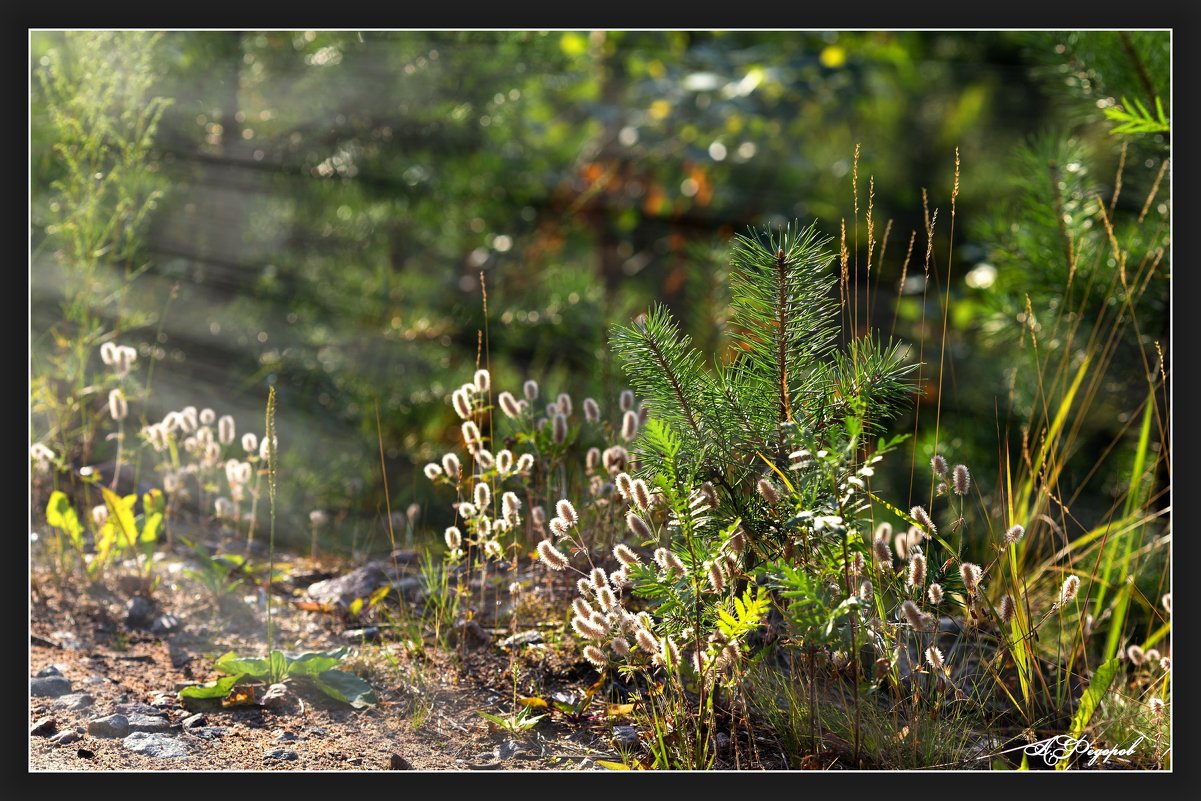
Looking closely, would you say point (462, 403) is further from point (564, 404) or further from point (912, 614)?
point (912, 614)

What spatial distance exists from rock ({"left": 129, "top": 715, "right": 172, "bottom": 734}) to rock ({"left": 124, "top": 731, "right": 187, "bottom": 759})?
0.01m

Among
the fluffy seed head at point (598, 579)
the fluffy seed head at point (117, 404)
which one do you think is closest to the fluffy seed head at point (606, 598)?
the fluffy seed head at point (598, 579)

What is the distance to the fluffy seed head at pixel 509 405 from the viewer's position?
1.80 metres

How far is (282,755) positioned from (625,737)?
1.71 ft

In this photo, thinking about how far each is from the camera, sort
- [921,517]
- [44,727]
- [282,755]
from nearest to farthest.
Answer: [921,517] < [282,755] < [44,727]

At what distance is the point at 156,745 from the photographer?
1566 millimetres

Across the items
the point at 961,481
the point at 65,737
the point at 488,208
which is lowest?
the point at 65,737

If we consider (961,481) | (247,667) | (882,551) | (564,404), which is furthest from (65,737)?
(961,481)

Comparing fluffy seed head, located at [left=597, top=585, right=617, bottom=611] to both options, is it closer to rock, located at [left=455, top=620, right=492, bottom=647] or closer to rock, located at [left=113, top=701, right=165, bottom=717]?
rock, located at [left=455, top=620, right=492, bottom=647]

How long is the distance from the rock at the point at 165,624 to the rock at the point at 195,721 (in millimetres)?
367

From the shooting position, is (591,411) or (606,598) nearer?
(606,598)

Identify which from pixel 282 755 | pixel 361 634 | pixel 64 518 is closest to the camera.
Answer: pixel 282 755

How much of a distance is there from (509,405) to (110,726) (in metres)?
0.85

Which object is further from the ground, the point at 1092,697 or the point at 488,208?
the point at 488,208
